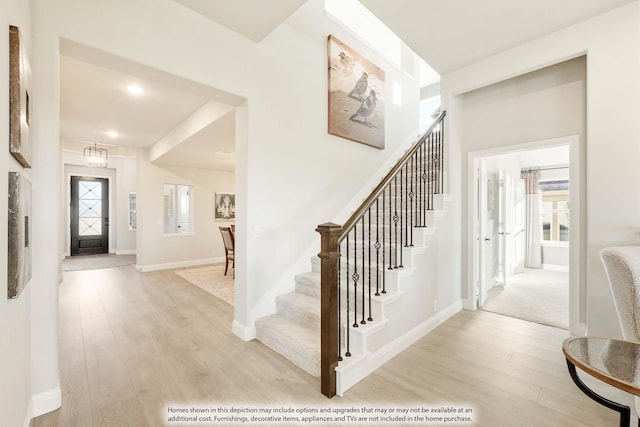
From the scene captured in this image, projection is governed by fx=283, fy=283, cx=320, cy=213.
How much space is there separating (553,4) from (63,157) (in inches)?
438

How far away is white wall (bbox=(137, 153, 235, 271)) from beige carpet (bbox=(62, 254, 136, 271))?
1444mm

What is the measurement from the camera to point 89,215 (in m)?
9.20

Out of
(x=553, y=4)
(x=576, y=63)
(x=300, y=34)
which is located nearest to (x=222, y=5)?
(x=300, y=34)

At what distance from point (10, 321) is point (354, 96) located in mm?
4282

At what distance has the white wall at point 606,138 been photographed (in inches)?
101

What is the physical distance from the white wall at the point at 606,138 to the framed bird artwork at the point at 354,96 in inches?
89.2

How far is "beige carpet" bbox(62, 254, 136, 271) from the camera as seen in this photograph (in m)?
6.94

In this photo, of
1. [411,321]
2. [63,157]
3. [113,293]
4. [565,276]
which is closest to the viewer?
[411,321]

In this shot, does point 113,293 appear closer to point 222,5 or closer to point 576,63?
point 222,5

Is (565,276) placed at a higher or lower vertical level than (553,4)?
lower

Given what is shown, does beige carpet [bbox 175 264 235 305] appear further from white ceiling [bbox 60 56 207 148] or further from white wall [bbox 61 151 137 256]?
white wall [bbox 61 151 137 256]

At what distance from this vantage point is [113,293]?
15.4ft

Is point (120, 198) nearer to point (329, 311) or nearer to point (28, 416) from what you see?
point (28, 416)

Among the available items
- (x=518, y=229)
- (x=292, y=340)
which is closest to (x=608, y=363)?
(x=292, y=340)
